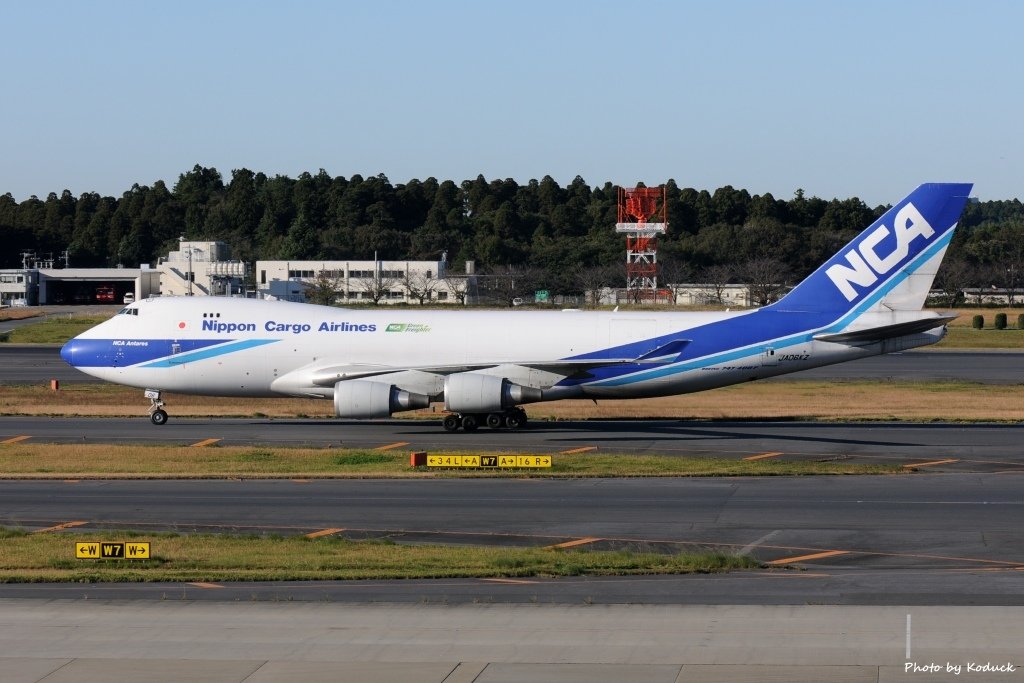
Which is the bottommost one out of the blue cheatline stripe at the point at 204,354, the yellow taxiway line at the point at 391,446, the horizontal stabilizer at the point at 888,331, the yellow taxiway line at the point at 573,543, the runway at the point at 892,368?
the yellow taxiway line at the point at 573,543

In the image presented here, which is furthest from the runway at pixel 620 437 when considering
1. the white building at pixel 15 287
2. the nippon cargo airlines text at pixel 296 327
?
the white building at pixel 15 287

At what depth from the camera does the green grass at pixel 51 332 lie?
99262mm

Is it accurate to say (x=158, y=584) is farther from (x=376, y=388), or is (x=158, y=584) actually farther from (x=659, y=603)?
(x=376, y=388)

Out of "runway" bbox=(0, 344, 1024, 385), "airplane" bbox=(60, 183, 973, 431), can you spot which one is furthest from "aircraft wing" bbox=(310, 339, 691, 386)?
"runway" bbox=(0, 344, 1024, 385)

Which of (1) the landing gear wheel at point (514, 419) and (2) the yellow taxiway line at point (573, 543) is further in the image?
(1) the landing gear wheel at point (514, 419)

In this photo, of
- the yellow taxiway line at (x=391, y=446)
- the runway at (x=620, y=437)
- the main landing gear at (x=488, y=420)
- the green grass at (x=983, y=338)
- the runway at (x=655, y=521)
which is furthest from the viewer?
the green grass at (x=983, y=338)

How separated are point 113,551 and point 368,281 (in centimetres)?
13082

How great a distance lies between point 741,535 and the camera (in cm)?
2552

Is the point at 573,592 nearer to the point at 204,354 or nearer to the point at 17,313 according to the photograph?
the point at 204,354

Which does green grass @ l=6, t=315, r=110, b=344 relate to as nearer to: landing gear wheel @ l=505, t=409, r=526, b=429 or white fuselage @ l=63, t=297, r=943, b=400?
white fuselage @ l=63, t=297, r=943, b=400

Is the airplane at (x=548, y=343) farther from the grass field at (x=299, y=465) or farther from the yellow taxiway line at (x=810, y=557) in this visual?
the yellow taxiway line at (x=810, y=557)

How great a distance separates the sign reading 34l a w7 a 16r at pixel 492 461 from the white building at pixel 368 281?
95315mm

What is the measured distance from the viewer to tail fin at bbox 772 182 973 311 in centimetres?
4312

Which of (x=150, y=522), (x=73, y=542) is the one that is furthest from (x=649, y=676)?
(x=150, y=522)
